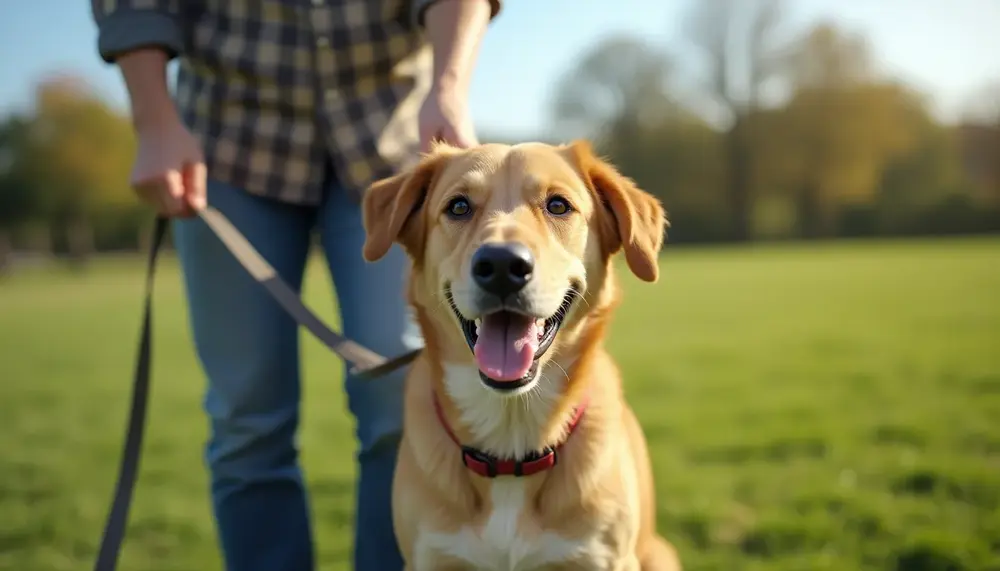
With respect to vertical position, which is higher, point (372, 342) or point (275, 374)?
point (372, 342)

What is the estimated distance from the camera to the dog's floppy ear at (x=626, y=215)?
8.60ft

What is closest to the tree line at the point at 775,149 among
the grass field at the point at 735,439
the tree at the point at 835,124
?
the tree at the point at 835,124

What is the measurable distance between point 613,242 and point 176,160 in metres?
1.43

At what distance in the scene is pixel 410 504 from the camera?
2527 mm

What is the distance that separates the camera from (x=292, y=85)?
282 cm

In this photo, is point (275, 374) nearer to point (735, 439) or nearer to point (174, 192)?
point (174, 192)

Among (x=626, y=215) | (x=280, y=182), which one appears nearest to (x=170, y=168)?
(x=280, y=182)

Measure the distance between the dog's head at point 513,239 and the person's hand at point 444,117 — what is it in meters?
0.05

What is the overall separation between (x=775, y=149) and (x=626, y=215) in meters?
46.8

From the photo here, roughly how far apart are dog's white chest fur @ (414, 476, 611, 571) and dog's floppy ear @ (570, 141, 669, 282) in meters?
0.80

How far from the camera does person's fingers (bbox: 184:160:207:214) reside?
8.57 ft

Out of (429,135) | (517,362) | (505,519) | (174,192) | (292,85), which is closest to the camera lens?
(517,362)

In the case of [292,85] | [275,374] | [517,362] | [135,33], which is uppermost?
[135,33]

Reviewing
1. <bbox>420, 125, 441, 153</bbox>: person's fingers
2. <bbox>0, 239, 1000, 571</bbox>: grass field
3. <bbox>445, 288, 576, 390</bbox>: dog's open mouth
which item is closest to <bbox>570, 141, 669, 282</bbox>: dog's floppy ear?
<bbox>445, 288, 576, 390</bbox>: dog's open mouth
